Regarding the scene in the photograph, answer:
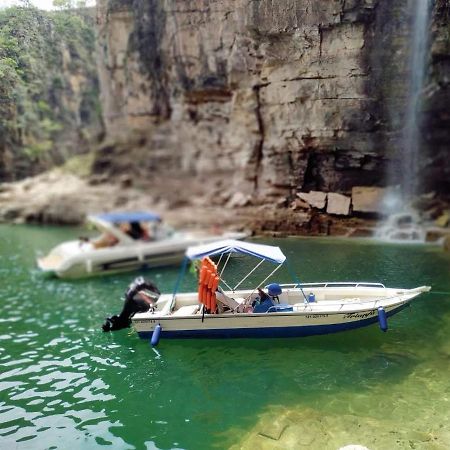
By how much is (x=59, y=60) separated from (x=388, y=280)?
50.0 feet

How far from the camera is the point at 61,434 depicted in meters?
7.83

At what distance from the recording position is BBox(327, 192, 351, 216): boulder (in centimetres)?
1176

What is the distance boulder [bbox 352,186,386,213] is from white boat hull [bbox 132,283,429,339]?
235 centimetres

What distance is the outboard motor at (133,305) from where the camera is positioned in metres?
12.1

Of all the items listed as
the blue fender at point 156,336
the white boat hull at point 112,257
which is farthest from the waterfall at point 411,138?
the blue fender at point 156,336

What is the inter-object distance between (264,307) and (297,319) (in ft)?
2.91

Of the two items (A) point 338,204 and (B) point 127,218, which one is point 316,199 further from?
(B) point 127,218

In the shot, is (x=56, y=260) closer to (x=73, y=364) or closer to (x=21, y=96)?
(x=21, y=96)

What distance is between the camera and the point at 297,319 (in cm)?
1051

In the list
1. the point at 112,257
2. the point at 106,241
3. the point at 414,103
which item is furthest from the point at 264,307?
the point at 106,241

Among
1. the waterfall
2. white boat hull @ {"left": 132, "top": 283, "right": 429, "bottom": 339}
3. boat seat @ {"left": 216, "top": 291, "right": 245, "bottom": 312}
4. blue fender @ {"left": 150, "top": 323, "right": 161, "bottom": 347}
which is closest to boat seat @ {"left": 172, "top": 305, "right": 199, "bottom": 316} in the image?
white boat hull @ {"left": 132, "top": 283, "right": 429, "bottom": 339}

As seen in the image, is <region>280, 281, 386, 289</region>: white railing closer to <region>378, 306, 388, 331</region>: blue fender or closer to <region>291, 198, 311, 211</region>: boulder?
<region>378, 306, 388, 331</region>: blue fender

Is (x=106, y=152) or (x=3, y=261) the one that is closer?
(x=3, y=261)

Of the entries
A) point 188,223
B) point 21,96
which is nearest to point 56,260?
point 21,96
